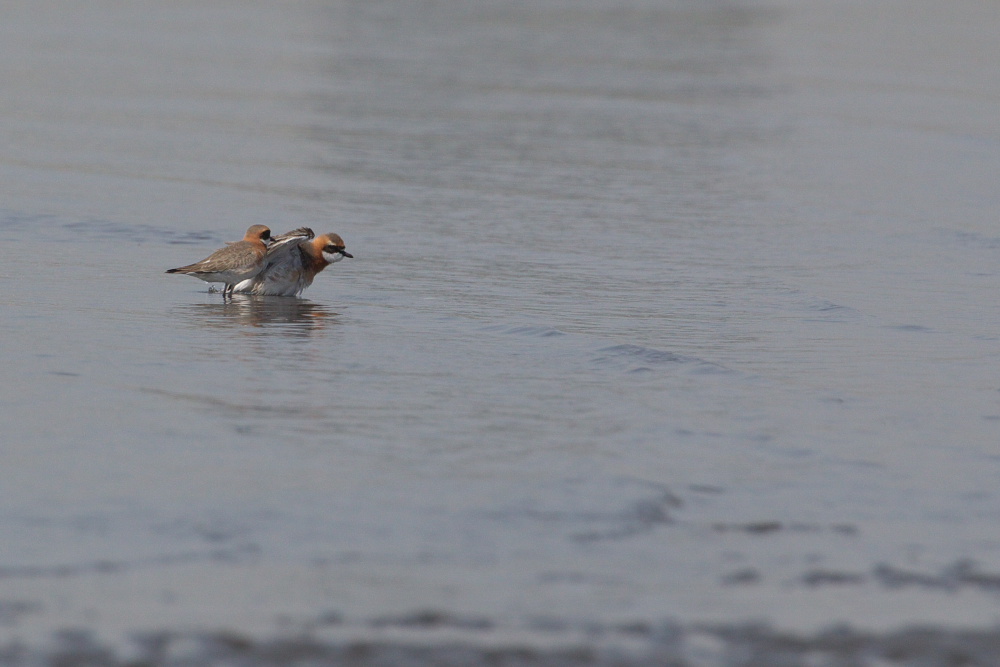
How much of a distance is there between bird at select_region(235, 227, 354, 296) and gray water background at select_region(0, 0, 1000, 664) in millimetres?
197

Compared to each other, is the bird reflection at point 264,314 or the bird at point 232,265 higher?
the bird at point 232,265

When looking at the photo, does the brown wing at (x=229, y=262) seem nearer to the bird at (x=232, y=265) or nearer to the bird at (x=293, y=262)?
the bird at (x=232, y=265)

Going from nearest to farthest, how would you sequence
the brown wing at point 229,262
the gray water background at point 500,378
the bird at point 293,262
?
the gray water background at point 500,378 → the brown wing at point 229,262 → the bird at point 293,262

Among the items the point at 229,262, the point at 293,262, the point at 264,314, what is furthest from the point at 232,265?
the point at 264,314

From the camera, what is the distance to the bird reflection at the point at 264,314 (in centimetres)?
1021

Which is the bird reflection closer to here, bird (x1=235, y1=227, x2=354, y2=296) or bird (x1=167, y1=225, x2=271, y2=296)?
bird (x1=235, y1=227, x2=354, y2=296)

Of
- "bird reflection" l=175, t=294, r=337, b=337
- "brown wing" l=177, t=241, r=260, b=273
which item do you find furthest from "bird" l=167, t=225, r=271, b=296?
"bird reflection" l=175, t=294, r=337, b=337

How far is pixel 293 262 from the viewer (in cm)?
1144

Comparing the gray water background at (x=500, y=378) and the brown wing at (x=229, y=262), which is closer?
the gray water background at (x=500, y=378)

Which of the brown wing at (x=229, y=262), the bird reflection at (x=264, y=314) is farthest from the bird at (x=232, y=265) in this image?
the bird reflection at (x=264, y=314)

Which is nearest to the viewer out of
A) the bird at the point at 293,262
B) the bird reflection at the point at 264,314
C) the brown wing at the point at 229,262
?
the bird reflection at the point at 264,314

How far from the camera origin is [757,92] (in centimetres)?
2673

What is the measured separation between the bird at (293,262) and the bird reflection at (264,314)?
0.26ft

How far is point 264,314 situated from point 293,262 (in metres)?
0.70
